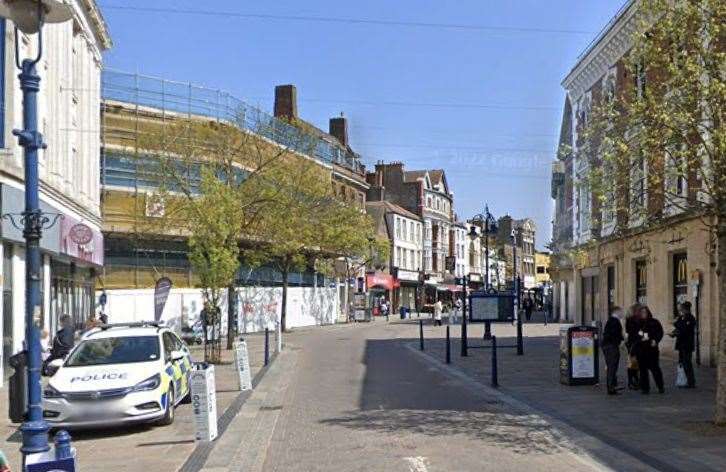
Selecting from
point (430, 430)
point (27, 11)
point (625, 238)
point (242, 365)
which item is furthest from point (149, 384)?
point (625, 238)

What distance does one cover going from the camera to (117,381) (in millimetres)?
12711

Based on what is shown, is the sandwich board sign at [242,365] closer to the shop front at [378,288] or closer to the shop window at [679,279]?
the shop window at [679,279]

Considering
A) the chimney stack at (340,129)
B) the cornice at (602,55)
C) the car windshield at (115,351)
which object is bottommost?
the car windshield at (115,351)

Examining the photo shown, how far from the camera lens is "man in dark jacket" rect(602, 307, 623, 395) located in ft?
52.4

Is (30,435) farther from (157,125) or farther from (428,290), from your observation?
(428,290)

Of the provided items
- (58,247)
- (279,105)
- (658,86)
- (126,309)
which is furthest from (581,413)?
(279,105)

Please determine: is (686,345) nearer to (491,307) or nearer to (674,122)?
(674,122)

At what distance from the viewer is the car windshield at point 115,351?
13.7 m

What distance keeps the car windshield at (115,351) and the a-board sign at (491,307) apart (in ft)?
50.6

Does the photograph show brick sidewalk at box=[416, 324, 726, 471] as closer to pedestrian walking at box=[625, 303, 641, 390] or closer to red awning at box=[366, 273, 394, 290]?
pedestrian walking at box=[625, 303, 641, 390]

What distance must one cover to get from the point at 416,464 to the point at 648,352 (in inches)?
310

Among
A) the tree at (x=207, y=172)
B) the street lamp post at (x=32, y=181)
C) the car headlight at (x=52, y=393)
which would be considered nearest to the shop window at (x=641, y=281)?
the tree at (x=207, y=172)

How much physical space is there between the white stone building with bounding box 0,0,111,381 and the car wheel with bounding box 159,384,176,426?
4.74 metres

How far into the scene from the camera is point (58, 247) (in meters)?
24.2
